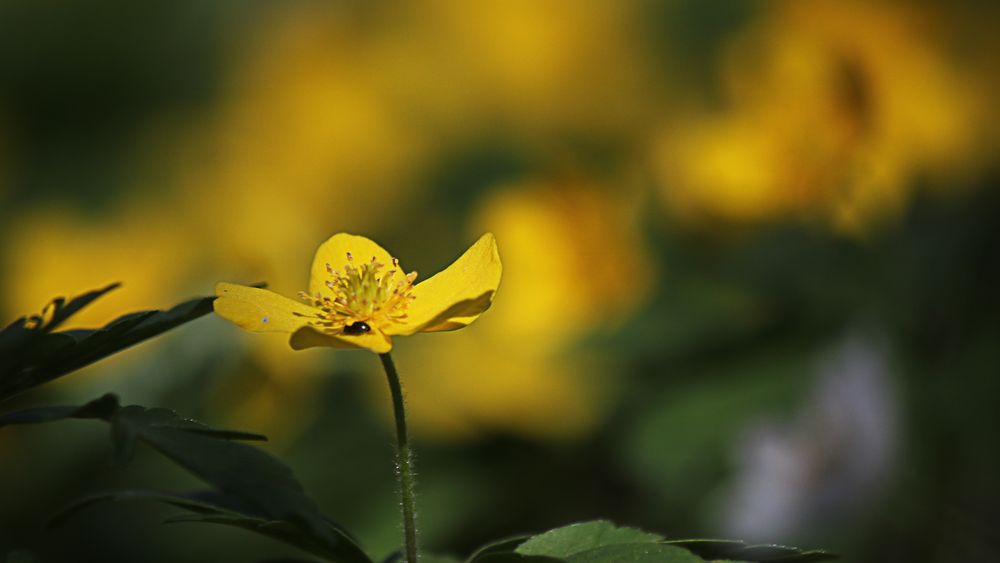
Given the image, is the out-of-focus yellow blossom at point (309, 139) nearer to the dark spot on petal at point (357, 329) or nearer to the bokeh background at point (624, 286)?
the bokeh background at point (624, 286)

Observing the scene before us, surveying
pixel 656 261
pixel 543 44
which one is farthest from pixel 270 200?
pixel 656 261

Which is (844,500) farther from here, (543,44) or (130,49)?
(130,49)

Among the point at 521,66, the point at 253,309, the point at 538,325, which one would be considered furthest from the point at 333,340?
the point at 521,66

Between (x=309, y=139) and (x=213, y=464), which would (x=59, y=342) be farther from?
(x=309, y=139)

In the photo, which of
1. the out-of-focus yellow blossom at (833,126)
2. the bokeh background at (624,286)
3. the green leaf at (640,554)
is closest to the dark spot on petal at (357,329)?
the green leaf at (640,554)

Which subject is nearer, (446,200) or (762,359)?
(762,359)

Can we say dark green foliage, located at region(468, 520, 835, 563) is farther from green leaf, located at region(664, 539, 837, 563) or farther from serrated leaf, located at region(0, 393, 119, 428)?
serrated leaf, located at region(0, 393, 119, 428)
